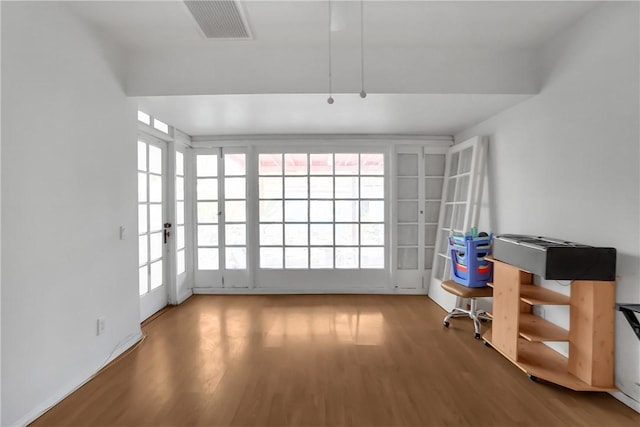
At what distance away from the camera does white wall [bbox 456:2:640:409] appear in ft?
6.15

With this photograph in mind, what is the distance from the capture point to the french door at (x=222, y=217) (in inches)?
164

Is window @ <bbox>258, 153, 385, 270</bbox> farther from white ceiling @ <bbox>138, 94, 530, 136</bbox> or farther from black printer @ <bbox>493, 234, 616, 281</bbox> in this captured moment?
black printer @ <bbox>493, 234, 616, 281</bbox>

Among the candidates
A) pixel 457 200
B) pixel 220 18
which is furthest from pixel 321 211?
pixel 220 18

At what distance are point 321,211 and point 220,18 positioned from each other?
2590 mm

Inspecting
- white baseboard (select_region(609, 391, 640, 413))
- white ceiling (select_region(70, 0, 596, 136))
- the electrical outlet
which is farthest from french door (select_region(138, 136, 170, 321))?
white baseboard (select_region(609, 391, 640, 413))

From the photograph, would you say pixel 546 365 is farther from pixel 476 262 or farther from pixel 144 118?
pixel 144 118

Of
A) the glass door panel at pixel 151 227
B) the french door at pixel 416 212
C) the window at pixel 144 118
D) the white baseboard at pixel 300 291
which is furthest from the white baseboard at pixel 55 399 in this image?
A: the french door at pixel 416 212

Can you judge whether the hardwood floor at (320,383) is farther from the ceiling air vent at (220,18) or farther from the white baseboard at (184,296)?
the ceiling air vent at (220,18)

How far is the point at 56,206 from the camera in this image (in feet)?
6.32

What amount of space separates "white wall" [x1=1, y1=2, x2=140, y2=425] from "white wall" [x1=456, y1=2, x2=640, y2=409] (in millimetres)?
3618

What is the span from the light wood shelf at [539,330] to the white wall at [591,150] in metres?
0.13

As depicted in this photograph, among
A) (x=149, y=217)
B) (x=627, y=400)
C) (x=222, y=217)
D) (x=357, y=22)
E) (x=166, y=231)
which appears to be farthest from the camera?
(x=222, y=217)

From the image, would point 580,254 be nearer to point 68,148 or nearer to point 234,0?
point 234,0

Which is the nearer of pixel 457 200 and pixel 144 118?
pixel 144 118
